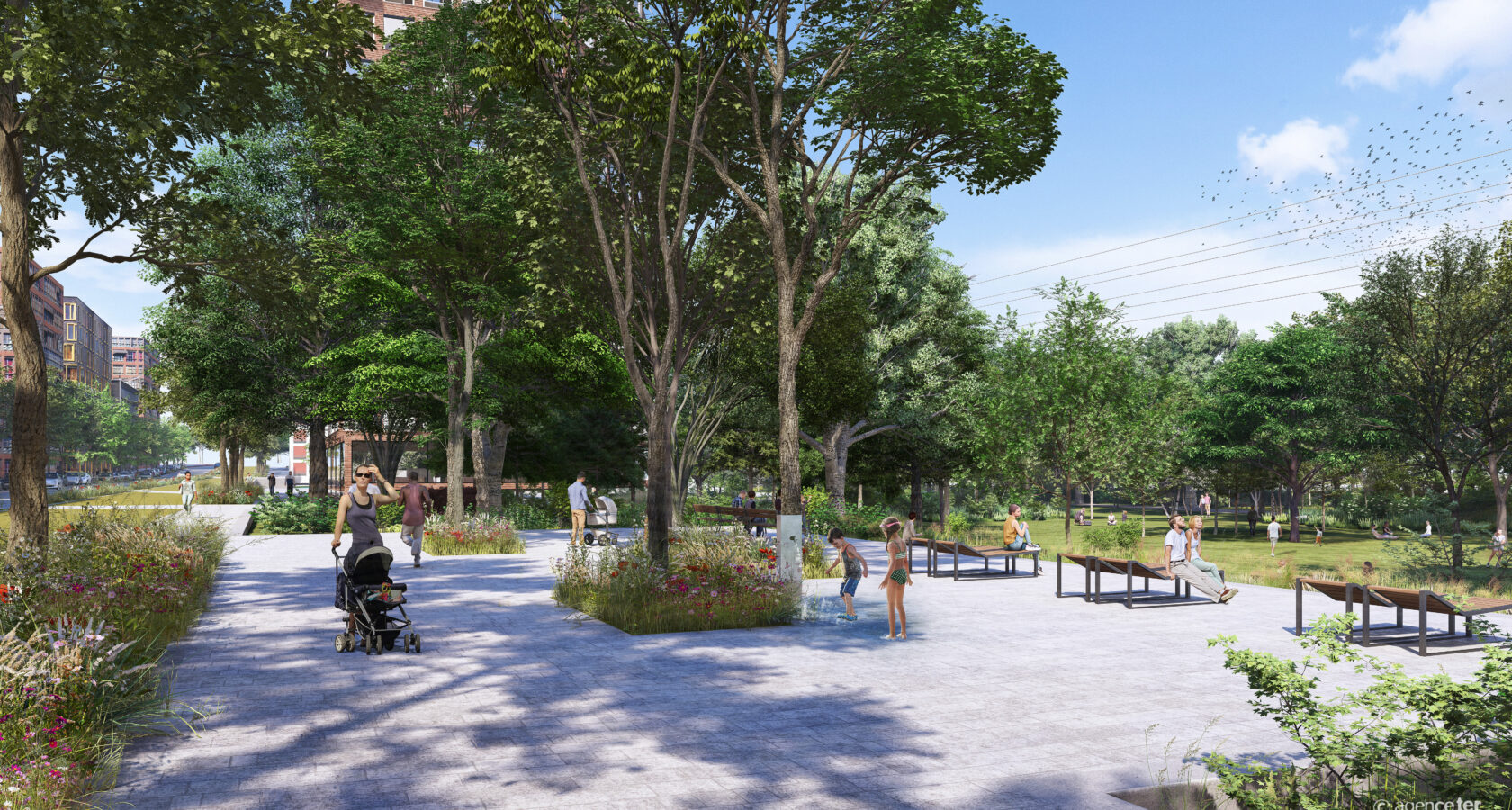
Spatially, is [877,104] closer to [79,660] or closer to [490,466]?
[79,660]

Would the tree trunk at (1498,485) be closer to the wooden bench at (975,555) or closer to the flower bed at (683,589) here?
the wooden bench at (975,555)

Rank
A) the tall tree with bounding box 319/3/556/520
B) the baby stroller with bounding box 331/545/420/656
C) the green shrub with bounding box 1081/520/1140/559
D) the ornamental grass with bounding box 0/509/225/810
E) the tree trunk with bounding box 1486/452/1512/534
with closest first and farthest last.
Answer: the ornamental grass with bounding box 0/509/225/810 → the baby stroller with bounding box 331/545/420/656 → the tall tree with bounding box 319/3/556/520 → the green shrub with bounding box 1081/520/1140/559 → the tree trunk with bounding box 1486/452/1512/534

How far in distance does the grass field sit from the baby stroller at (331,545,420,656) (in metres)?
15.9

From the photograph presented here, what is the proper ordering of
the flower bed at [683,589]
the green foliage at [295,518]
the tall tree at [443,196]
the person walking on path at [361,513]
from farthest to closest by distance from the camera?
1. the green foliage at [295,518]
2. the tall tree at [443,196]
3. the flower bed at [683,589]
4. the person walking on path at [361,513]

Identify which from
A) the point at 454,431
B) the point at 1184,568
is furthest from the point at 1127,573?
the point at 454,431

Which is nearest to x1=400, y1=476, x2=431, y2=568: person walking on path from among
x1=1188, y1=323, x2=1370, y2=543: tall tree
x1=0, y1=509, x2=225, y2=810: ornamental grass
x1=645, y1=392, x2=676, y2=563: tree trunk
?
x1=0, y1=509, x2=225, y2=810: ornamental grass

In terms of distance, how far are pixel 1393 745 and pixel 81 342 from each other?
190388 millimetres

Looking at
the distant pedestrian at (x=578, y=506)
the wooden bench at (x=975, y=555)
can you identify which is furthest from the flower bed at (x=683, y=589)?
the distant pedestrian at (x=578, y=506)

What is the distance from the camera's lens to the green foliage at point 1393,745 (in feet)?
16.0

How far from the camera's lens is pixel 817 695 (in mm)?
8703

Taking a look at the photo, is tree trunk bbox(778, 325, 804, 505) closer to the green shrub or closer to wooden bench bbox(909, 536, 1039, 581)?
wooden bench bbox(909, 536, 1039, 581)

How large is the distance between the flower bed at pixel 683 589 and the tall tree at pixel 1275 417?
47.1 m

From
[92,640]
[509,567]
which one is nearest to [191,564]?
[509,567]

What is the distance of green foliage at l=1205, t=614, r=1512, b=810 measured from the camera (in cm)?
487
